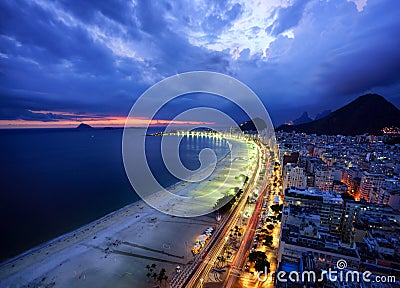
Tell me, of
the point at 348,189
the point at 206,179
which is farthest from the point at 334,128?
the point at 206,179
